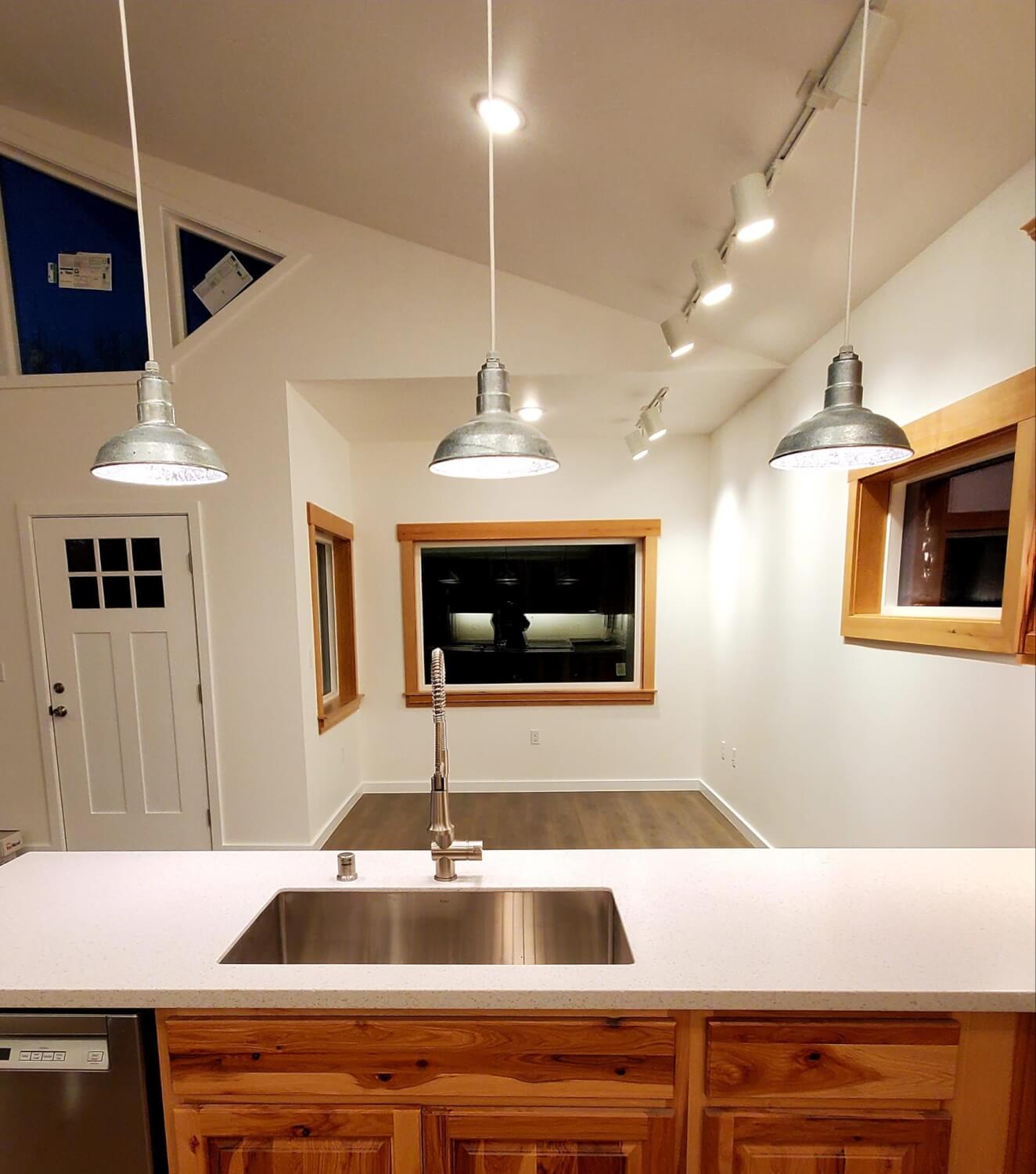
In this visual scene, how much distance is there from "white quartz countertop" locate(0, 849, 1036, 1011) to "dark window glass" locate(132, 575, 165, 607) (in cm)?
171

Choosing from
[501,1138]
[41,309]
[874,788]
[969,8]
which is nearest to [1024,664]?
[874,788]

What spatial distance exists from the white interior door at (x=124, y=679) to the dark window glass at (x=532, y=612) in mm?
1554

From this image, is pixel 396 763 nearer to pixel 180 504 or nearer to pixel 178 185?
pixel 180 504

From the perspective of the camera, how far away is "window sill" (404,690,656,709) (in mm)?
3752

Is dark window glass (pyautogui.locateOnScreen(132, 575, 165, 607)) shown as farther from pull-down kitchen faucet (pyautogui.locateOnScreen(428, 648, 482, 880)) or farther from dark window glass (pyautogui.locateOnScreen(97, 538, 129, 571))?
pull-down kitchen faucet (pyautogui.locateOnScreen(428, 648, 482, 880))

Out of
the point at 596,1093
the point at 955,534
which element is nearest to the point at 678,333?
the point at 955,534

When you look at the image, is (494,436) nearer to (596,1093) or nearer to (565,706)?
(596,1093)

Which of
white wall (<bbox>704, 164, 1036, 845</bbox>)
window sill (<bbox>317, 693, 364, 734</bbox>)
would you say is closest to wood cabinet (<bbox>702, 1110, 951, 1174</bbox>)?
white wall (<bbox>704, 164, 1036, 845</bbox>)

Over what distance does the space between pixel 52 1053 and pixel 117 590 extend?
241cm

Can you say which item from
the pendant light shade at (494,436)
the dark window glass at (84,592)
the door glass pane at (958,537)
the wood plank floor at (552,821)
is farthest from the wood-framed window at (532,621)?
the pendant light shade at (494,436)

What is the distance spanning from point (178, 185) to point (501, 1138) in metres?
3.78

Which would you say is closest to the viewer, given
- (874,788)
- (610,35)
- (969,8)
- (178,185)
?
(969,8)

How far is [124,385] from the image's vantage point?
2.66 meters

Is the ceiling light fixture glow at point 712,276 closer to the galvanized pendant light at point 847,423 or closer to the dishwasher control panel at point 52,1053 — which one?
the galvanized pendant light at point 847,423
